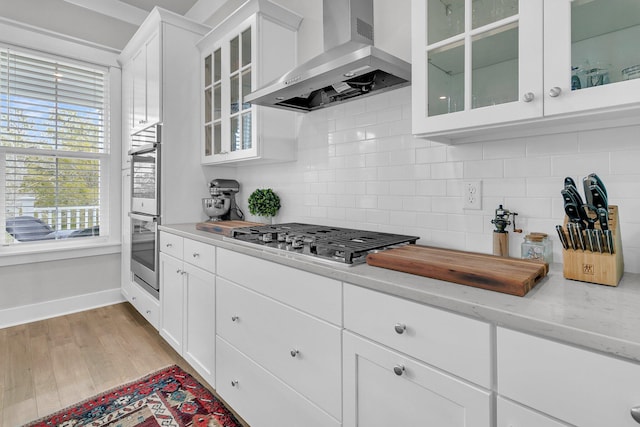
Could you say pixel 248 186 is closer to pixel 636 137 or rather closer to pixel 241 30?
pixel 241 30

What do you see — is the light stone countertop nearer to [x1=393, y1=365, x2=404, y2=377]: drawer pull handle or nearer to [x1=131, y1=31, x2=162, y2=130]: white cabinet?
[x1=393, y1=365, x2=404, y2=377]: drawer pull handle

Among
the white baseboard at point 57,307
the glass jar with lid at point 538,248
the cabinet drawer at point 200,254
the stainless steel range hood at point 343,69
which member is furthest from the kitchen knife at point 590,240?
the white baseboard at point 57,307

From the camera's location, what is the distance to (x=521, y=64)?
1025mm

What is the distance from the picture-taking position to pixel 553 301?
0.82m

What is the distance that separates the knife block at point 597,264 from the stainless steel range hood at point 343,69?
0.92 m

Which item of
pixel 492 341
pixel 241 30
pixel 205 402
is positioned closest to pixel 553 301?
pixel 492 341

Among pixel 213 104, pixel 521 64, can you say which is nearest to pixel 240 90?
pixel 213 104

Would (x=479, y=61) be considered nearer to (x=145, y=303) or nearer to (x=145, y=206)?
(x=145, y=206)

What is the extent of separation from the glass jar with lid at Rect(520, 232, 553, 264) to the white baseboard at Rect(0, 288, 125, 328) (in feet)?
12.1

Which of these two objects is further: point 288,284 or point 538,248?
point 288,284

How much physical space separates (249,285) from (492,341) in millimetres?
1083

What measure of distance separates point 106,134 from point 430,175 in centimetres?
325

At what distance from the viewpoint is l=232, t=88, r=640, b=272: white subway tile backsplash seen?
111cm

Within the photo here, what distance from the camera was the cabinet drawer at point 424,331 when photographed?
81 centimetres
